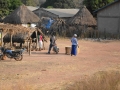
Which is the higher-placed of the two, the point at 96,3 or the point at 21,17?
the point at 96,3

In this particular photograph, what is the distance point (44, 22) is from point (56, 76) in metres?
26.7

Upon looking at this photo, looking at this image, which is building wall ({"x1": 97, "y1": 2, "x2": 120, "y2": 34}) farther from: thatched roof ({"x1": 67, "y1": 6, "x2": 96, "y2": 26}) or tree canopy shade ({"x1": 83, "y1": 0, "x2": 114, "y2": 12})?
tree canopy shade ({"x1": 83, "y1": 0, "x2": 114, "y2": 12})

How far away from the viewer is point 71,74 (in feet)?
47.8

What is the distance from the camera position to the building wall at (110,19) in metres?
37.2

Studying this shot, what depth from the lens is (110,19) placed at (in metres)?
37.9

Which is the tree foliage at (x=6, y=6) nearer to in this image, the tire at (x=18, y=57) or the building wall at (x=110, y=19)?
the building wall at (x=110, y=19)

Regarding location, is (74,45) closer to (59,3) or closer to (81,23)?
(81,23)

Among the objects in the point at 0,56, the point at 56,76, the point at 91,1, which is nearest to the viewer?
the point at 56,76

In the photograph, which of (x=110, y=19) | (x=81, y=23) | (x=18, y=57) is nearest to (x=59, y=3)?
(x=81, y=23)

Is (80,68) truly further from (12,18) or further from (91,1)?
(91,1)

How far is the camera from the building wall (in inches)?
1463

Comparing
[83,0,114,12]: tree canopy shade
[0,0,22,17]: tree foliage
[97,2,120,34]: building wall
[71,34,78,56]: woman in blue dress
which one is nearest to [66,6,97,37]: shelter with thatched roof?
[97,2,120,34]: building wall

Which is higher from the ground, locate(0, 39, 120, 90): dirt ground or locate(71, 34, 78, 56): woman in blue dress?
locate(71, 34, 78, 56): woman in blue dress

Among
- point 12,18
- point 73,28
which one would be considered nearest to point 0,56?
point 73,28
